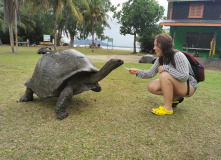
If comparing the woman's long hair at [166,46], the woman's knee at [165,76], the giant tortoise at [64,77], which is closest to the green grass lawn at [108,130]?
the giant tortoise at [64,77]

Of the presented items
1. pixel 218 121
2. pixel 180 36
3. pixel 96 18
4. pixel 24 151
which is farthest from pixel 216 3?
pixel 24 151

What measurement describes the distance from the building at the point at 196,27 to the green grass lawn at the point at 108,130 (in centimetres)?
1186

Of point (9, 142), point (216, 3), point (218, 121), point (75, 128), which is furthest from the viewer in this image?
point (216, 3)

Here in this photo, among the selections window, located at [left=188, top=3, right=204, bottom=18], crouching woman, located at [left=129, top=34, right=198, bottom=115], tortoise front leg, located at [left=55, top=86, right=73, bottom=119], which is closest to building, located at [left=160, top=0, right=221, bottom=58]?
window, located at [left=188, top=3, right=204, bottom=18]

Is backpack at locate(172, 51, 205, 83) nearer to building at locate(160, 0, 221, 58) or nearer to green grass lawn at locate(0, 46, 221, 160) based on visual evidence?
green grass lawn at locate(0, 46, 221, 160)

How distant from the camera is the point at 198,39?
44.8 feet

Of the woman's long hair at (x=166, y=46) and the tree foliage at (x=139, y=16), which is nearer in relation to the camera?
the woman's long hair at (x=166, y=46)

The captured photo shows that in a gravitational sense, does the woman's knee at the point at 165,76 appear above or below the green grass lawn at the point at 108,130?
above

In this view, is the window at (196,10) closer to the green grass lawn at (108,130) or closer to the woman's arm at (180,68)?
the green grass lawn at (108,130)

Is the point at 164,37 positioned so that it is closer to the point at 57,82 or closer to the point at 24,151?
the point at 57,82

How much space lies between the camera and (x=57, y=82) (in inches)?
92.7

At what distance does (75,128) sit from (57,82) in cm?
71

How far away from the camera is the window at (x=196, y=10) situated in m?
13.9

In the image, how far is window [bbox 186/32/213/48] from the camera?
13.4 m
